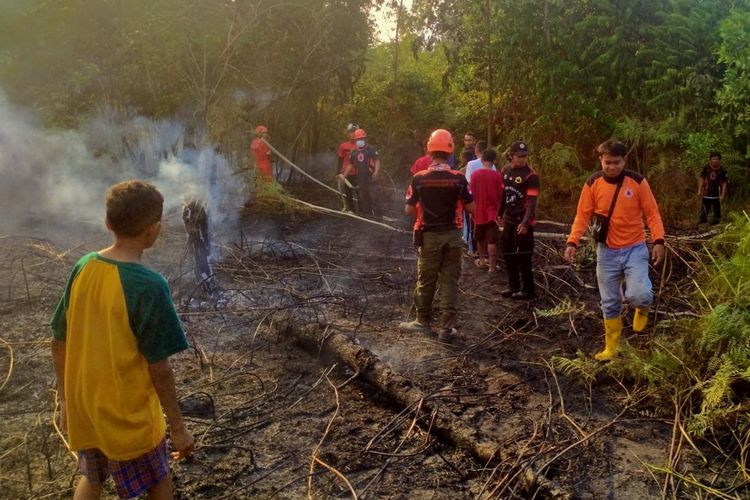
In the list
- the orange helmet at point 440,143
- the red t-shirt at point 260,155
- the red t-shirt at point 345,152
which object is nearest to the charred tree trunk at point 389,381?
the orange helmet at point 440,143

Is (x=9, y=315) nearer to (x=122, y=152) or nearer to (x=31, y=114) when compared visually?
(x=122, y=152)

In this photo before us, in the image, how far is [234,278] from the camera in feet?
24.5

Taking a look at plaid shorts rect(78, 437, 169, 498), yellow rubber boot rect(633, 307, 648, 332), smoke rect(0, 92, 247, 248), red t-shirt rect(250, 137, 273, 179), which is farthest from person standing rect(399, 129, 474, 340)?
red t-shirt rect(250, 137, 273, 179)

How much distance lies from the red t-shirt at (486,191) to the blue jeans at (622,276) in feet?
8.85

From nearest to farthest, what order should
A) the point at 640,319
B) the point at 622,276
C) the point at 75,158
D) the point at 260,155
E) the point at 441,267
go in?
the point at 622,276
the point at 640,319
the point at 441,267
the point at 260,155
the point at 75,158

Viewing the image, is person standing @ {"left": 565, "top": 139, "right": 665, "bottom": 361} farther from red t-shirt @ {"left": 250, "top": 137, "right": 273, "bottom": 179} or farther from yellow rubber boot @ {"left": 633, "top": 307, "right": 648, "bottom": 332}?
red t-shirt @ {"left": 250, "top": 137, "right": 273, "bottom": 179}

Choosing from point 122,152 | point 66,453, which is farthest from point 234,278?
point 122,152

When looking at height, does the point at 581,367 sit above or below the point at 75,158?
below

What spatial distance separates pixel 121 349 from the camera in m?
2.25

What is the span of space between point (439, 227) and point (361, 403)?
2.02 meters

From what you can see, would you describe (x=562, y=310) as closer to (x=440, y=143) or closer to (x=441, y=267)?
(x=441, y=267)

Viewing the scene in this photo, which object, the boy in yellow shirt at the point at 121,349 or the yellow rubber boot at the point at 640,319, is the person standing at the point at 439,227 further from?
the boy in yellow shirt at the point at 121,349

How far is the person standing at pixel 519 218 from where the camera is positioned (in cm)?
655

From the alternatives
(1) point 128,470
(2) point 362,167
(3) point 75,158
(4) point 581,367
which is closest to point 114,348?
(1) point 128,470
